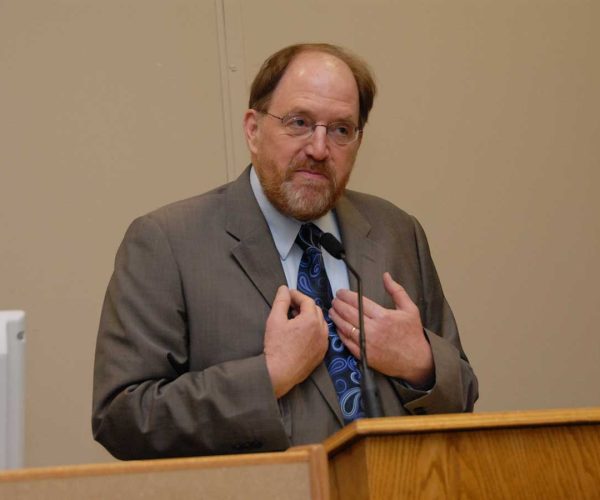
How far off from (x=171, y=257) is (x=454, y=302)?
67.8 inches

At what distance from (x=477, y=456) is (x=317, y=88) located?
1207 mm

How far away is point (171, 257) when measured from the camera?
256 centimetres

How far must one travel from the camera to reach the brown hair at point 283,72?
110 inches

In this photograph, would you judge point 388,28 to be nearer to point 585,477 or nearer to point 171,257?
point 171,257

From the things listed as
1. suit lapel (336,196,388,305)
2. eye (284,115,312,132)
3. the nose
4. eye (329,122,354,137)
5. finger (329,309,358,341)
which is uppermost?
eye (284,115,312,132)

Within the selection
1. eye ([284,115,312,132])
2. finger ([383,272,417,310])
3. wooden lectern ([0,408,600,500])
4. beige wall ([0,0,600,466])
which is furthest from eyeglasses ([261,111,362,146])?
beige wall ([0,0,600,466])

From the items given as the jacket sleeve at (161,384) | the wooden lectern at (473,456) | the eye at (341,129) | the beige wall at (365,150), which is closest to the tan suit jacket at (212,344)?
the jacket sleeve at (161,384)

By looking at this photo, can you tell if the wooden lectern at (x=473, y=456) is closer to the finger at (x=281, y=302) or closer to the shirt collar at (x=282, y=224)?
the finger at (x=281, y=302)

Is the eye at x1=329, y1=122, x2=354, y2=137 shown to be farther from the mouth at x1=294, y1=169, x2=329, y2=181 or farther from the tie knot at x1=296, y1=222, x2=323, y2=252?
the tie knot at x1=296, y1=222, x2=323, y2=252

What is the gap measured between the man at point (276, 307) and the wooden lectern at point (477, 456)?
0.56 meters

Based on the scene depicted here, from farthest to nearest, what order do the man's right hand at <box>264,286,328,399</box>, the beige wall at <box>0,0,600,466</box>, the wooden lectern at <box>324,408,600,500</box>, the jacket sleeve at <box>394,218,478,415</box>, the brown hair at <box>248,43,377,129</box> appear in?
the beige wall at <box>0,0,600,466</box>, the brown hair at <box>248,43,377,129</box>, the jacket sleeve at <box>394,218,478,415</box>, the man's right hand at <box>264,286,328,399</box>, the wooden lectern at <box>324,408,600,500</box>

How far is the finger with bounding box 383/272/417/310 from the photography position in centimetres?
254

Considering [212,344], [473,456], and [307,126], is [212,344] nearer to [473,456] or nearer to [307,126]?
[307,126]

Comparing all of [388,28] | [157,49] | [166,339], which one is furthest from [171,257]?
[388,28]
